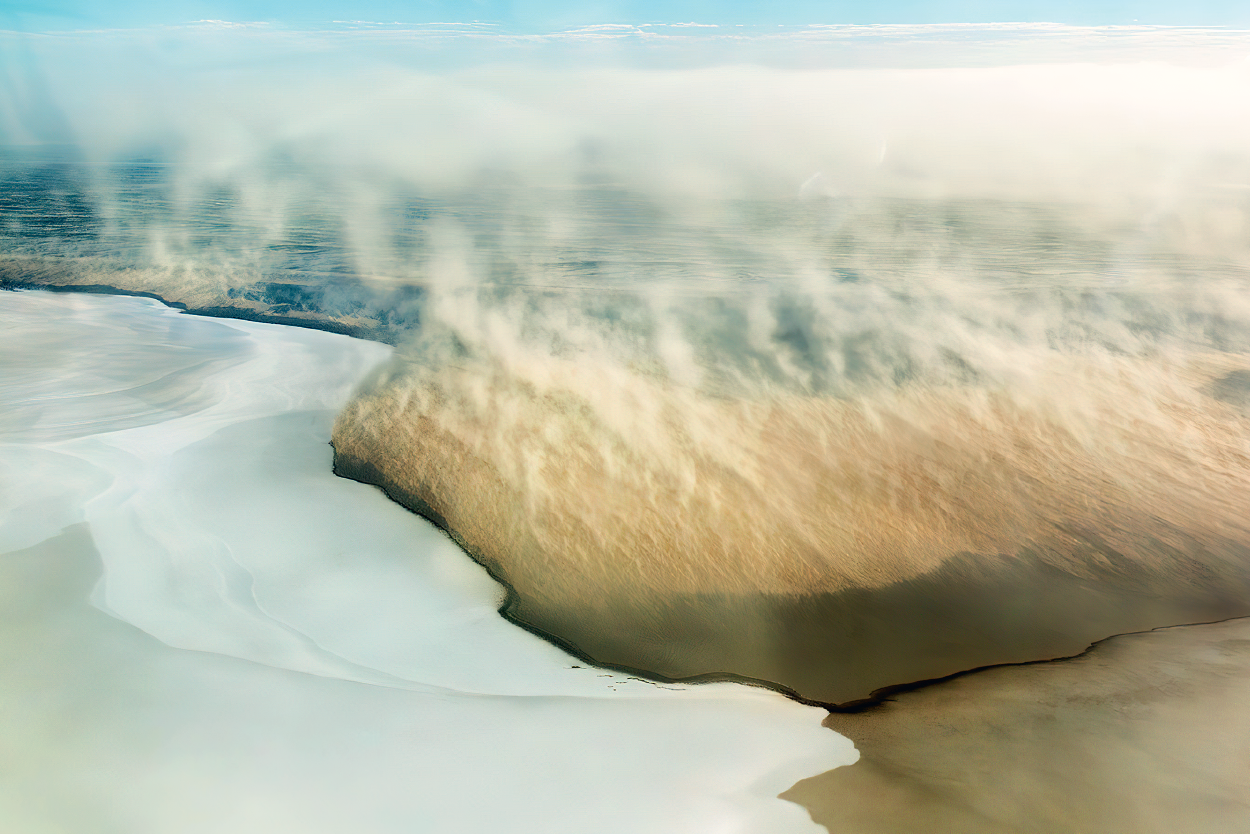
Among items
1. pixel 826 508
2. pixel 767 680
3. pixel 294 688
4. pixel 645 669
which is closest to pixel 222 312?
pixel 294 688

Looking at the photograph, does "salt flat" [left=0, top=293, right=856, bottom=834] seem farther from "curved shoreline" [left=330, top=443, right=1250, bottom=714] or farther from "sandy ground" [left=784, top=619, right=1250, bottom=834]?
"sandy ground" [left=784, top=619, right=1250, bottom=834]

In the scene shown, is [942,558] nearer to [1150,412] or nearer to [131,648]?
[1150,412]

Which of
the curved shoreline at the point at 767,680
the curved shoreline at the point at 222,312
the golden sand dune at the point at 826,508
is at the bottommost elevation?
the curved shoreline at the point at 767,680

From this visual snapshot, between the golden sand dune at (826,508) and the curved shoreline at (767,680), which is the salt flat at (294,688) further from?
the golden sand dune at (826,508)

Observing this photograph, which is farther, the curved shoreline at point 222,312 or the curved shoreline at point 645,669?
the curved shoreline at point 222,312

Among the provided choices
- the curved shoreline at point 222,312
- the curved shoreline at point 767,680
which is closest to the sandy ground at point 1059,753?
the curved shoreline at point 767,680

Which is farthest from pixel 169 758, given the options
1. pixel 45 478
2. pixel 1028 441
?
pixel 1028 441

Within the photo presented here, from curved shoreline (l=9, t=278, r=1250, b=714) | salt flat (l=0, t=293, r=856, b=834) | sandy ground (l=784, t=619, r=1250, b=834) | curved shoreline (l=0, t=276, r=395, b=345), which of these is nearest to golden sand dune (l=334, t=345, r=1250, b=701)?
curved shoreline (l=9, t=278, r=1250, b=714)

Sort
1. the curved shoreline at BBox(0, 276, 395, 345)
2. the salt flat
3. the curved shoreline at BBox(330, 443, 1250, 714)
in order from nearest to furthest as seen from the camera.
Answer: the salt flat, the curved shoreline at BBox(330, 443, 1250, 714), the curved shoreline at BBox(0, 276, 395, 345)

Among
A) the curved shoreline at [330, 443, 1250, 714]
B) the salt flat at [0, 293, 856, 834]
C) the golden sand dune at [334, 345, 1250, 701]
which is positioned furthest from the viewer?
the golden sand dune at [334, 345, 1250, 701]
